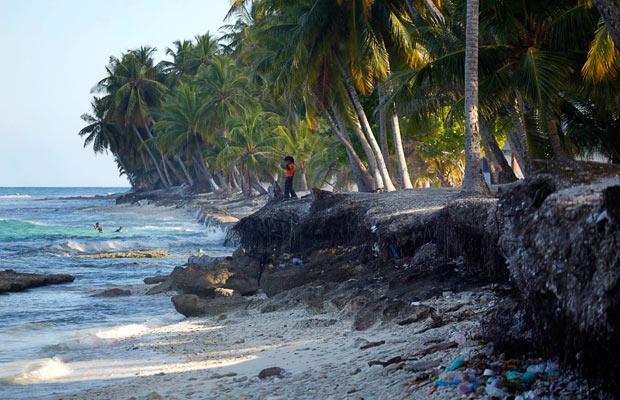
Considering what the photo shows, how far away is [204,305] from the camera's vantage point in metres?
14.2

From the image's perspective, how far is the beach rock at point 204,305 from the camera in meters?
14.0

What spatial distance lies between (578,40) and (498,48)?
1556 mm

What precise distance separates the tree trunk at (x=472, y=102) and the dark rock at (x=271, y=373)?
26.4ft

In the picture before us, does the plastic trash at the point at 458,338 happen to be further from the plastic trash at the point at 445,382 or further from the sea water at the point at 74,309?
the sea water at the point at 74,309

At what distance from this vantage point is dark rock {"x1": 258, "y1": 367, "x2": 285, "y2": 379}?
786 cm

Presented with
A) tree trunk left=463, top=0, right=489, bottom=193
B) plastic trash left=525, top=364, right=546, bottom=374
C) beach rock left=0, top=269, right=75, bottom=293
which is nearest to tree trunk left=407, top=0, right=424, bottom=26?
tree trunk left=463, top=0, right=489, bottom=193

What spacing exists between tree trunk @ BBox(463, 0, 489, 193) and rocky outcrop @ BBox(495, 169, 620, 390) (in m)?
8.66

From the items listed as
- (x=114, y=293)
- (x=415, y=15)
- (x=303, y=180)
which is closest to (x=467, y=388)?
(x=114, y=293)

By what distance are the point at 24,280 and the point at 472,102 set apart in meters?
12.6

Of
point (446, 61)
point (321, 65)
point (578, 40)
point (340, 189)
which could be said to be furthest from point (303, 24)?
point (340, 189)

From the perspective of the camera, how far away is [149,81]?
6862 centimetres

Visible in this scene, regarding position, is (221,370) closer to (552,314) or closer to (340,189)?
(552,314)

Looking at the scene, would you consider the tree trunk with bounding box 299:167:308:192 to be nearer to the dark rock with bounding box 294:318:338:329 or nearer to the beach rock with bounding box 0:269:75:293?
the beach rock with bounding box 0:269:75:293

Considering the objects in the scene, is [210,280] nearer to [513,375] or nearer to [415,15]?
[415,15]
